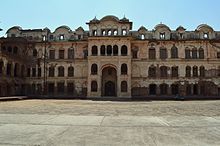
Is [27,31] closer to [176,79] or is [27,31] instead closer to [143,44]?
[143,44]

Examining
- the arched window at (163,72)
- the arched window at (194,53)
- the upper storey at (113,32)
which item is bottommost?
the arched window at (163,72)

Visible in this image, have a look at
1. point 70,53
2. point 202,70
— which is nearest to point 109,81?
point 70,53

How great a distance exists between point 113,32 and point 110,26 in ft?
3.57

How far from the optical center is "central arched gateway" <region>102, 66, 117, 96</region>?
131 feet

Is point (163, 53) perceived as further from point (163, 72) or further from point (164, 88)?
point (164, 88)

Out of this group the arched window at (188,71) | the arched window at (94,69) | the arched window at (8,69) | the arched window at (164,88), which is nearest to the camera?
the arched window at (8,69)

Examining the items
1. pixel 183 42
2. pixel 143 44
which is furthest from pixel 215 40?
pixel 143 44

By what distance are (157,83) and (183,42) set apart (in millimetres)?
8310

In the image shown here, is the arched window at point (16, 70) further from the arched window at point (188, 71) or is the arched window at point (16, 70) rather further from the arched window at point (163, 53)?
the arched window at point (188, 71)

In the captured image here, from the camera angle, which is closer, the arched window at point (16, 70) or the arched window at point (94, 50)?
the arched window at point (94, 50)

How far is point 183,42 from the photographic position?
1585 inches

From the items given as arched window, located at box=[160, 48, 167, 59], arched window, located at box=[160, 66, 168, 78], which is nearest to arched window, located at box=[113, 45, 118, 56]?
arched window, located at box=[160, 48, 167, 59]

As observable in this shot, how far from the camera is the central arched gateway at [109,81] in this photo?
40.0 meters

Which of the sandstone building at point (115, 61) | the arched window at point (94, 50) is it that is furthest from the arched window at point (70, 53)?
the arched window at point (94, 50)
